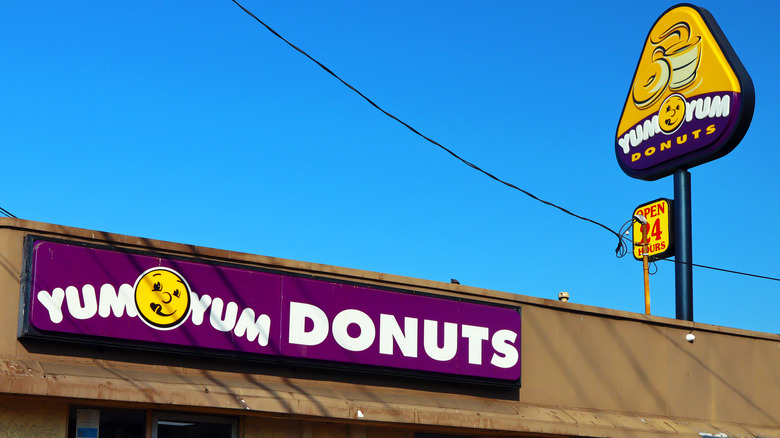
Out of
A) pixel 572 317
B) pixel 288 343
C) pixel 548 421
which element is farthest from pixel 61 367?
pixel 572 317

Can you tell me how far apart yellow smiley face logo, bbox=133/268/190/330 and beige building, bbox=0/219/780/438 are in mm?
149

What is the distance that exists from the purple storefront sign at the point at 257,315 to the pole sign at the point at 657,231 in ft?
23.2

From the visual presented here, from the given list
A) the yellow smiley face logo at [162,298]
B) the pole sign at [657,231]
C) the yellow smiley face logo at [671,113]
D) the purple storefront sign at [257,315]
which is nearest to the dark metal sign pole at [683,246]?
the pole sign at [657,231]

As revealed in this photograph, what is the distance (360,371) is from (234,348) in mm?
A: 1888

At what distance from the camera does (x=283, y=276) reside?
1294 centimetres

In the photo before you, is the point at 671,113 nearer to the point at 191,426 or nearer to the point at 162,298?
the point at 162,298

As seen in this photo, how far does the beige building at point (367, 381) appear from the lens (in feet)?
36.7

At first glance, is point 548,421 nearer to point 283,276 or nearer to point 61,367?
point 283,276

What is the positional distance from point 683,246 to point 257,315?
10900 mm

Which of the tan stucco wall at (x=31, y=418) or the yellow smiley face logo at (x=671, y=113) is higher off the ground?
the yellow smiley face logo at (x=671, y=113)

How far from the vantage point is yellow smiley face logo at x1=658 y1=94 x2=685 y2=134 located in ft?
69.4

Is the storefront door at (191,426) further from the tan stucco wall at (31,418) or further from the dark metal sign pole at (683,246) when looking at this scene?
the dark metal sign pole at (683,246)

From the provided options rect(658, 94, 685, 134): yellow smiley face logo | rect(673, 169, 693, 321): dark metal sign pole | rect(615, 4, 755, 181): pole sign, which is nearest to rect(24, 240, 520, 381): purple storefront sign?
rect(673, 169, 693, 321): dark metal sign pole

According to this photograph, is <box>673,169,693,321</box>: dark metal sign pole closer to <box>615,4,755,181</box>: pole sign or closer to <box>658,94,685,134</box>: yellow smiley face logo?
<box>615,4,755,181</box>: pole sign
